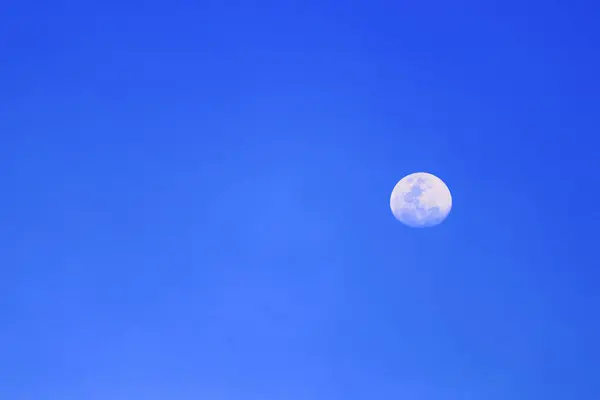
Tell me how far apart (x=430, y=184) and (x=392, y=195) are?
294 millimetres

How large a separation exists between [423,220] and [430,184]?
27 centimetres

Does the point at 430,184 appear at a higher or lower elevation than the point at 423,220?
higher

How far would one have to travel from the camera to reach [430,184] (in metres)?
3.38

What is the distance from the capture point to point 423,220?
11.0 ft

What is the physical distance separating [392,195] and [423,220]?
292 mm

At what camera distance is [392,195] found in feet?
11.1
